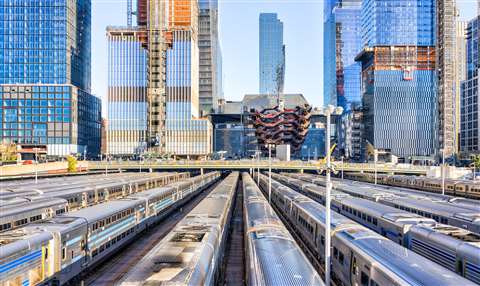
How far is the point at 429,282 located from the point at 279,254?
21.4ft

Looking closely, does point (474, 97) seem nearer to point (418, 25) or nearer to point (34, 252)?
point (418, 25)

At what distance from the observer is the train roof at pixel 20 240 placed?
59.6 feet

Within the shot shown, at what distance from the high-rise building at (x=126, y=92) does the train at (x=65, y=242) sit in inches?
5117

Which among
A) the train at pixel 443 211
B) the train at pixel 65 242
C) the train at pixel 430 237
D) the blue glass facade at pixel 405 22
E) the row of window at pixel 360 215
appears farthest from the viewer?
the blue glass facade at pixel 405 22

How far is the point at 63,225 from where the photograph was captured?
23.6 m

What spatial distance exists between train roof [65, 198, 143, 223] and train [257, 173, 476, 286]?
15377mm

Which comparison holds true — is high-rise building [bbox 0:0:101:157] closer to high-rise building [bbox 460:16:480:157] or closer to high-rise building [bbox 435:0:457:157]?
high-rise building [bbox 435:0:457:157]

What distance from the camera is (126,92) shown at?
16525 cm

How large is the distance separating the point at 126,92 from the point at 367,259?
158 meters

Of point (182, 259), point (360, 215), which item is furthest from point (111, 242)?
point (360, 215)

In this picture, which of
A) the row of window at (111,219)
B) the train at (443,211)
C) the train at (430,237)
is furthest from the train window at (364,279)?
the row of window at (111,219)

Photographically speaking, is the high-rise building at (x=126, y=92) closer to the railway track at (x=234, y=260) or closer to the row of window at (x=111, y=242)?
the railway track at (x=234, y=260)

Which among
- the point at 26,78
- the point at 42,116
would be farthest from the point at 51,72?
the point at 42,116

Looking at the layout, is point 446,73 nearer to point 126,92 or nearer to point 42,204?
point 126,92
